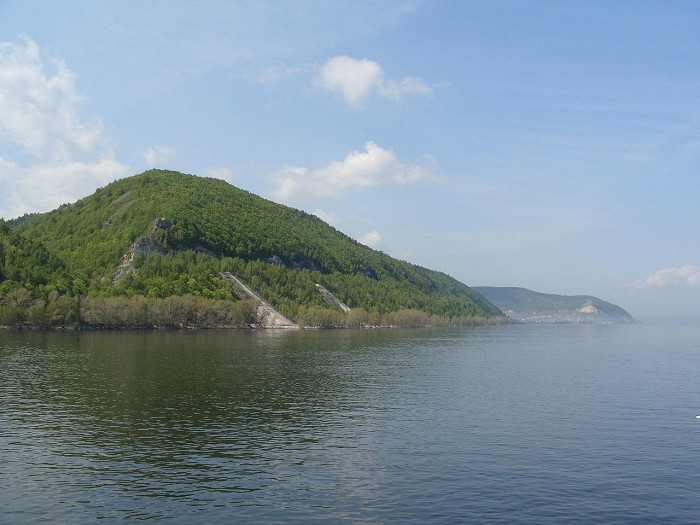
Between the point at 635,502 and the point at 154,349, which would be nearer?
the point at 635,502

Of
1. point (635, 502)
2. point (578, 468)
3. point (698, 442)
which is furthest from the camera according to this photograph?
point (698, 442)

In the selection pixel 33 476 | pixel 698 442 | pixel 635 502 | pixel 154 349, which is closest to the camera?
pixel 635 502

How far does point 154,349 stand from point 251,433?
276ft

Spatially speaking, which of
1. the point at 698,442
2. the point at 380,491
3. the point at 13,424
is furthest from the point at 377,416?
the point at 13,424

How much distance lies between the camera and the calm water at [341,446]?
34344 millimetres

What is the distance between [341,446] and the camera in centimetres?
4806

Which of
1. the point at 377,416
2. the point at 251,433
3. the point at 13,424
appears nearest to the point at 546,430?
the point at 377,416

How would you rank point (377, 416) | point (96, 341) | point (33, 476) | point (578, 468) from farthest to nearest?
point (96, 341), point (377, 416), point (578, 468), point (33, 476)

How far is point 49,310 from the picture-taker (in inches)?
7510

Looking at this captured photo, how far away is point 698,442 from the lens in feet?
164

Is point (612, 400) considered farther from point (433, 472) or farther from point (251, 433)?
point (251, 433)

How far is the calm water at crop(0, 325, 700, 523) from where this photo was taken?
34344 mm

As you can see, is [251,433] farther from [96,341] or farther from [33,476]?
[96,341]

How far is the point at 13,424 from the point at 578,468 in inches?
1901
